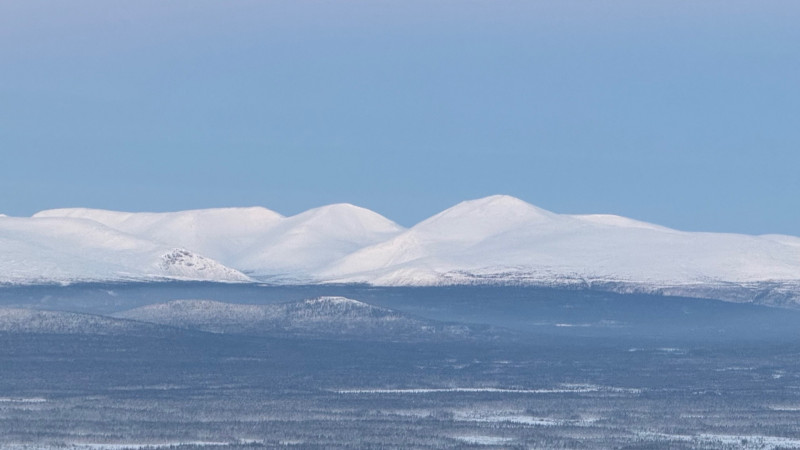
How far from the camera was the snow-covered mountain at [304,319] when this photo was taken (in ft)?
572

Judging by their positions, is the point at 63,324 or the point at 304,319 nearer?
the point at 63,324

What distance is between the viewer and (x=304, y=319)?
593 ft

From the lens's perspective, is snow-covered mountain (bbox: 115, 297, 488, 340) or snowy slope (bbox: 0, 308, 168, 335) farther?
snow-covered mountain (bbox: 115, 297, 488, 340)

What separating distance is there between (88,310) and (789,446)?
117928 millimetres

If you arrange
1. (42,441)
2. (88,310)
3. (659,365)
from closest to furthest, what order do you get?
1. (42,441)
2. (659,365)
3. (88,310)

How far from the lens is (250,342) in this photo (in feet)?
506

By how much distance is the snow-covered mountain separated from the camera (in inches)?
6860

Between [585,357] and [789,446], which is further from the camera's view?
[585,357]

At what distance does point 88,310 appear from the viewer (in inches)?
7800

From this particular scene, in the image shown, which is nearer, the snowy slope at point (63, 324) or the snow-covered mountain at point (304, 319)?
the snowy slope at point (63, 324)

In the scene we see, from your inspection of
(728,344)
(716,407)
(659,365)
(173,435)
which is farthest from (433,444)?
(728,344)

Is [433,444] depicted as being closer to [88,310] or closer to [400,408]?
[400,408]

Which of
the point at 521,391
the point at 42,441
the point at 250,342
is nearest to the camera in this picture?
the point at 42,441

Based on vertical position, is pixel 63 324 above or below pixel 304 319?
below
